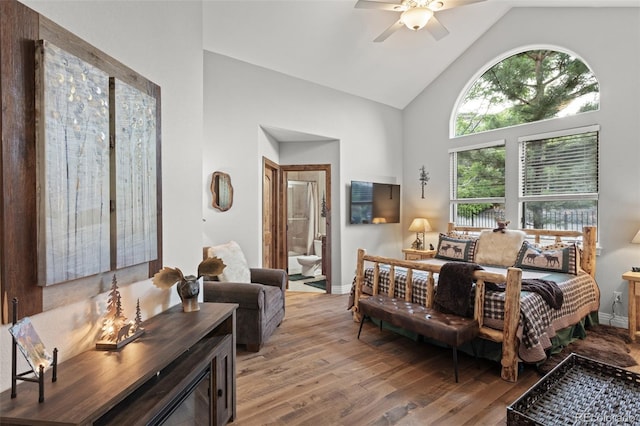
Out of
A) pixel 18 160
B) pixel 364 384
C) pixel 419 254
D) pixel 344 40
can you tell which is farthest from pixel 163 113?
pixel 419 254

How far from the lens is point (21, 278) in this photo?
1047mm

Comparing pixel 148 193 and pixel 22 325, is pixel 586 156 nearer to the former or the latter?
pixel 148 193

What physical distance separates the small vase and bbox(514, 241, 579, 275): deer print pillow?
11.5 ft

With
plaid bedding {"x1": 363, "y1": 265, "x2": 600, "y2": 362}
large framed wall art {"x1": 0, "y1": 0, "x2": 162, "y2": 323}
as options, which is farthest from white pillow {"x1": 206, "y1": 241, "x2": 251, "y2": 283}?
large framed wall art {"x1": 0, "y1": 0, "x2": 162, "y2": 323}

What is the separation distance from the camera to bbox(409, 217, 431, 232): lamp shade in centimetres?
519

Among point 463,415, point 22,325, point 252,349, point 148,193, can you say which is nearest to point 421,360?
point 463,415

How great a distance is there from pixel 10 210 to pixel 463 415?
8.14ft

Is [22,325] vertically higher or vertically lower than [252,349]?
higher

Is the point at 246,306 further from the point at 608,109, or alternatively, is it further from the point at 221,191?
the point at 608,109

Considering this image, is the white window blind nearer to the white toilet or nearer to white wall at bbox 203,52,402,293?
white wall at bbox 203,52,402,293

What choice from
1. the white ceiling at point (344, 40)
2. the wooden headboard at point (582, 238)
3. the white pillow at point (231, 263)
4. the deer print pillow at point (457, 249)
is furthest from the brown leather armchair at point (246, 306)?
the wooden headboard at point (582, 238)

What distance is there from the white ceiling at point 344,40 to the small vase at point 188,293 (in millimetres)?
2931

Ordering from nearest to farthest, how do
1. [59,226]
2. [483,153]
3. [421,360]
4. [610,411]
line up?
[59,226] < [610,411] < [421,360] < [483,153]

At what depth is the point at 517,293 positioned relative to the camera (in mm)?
2393
